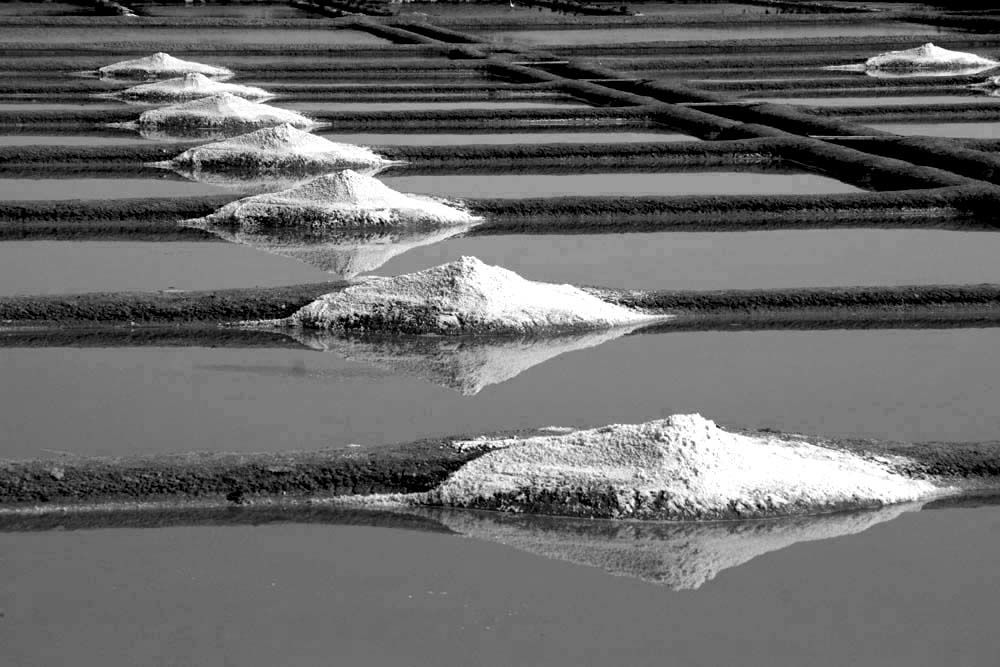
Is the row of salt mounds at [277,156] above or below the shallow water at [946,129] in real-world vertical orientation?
below

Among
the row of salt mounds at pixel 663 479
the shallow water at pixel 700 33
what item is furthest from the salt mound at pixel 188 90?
the row of salt mounds at pixel 663 479

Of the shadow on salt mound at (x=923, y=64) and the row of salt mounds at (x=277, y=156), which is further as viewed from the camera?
the shadow on salt mound at (x=923, y=64)

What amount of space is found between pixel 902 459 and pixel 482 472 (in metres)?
0.86

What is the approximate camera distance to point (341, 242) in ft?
17.4

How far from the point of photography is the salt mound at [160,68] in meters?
10.9

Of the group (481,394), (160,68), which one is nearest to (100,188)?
(481,394)

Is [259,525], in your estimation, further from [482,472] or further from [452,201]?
[452,201]

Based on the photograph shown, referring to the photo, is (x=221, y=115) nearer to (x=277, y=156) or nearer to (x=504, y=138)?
(x=504, y=138)

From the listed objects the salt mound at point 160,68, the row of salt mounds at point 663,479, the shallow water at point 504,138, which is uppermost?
the row of salt mounds at point 663,479

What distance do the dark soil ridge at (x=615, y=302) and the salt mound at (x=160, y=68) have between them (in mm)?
6637

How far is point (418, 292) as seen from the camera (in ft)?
13.9

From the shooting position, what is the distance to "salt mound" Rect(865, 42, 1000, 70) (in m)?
12.3

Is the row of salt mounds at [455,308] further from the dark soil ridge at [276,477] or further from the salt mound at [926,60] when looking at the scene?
the salt mound at [926,60]

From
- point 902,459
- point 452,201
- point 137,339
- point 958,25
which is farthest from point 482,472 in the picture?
point 958,25
